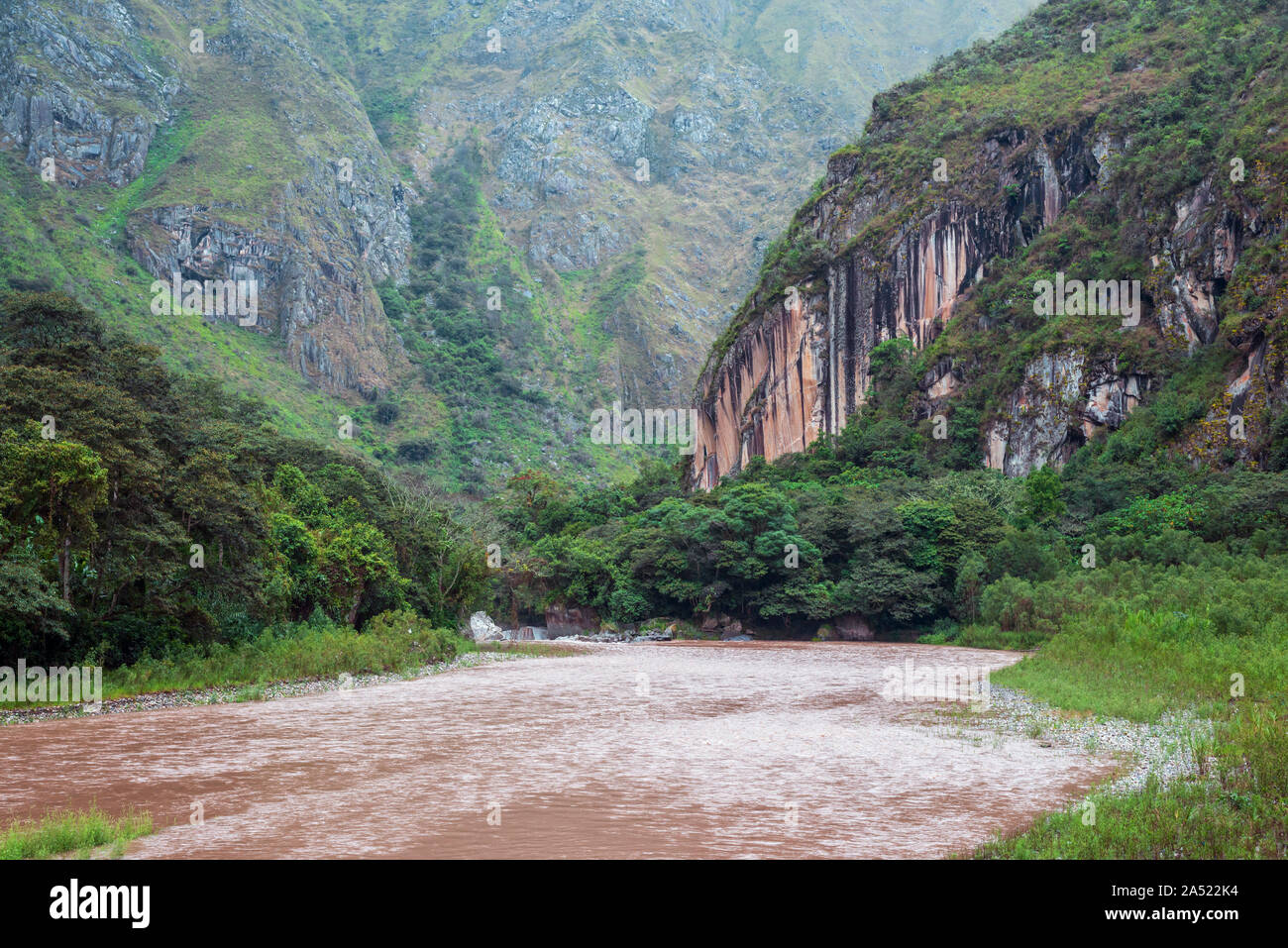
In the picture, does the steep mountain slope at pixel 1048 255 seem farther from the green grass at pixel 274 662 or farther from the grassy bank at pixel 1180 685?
the green grass at pixel 274 662

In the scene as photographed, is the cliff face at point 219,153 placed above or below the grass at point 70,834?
above

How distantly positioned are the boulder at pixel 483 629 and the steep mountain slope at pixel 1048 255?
33135 mm

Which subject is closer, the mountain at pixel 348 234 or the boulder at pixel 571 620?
the boulder at pixel 571 620

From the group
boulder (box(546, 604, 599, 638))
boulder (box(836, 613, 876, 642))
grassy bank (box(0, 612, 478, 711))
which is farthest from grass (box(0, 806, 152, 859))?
boulder (box(546, 604, 599, 638))

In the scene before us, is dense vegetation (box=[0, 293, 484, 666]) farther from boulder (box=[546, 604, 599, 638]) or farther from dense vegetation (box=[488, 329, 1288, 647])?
boulder (box=[546, 604, 599, 638])

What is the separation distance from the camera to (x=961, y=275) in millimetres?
78500

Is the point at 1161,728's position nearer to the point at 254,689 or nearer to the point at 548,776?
the point at 548,776

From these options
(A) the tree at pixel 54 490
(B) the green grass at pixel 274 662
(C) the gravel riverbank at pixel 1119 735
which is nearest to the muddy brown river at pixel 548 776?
(C) the gravel riverbank at pixel 1119 735

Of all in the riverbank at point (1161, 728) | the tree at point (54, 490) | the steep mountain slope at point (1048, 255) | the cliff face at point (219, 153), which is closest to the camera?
the riverbank at point (1161, 728)

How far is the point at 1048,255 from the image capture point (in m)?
72.0

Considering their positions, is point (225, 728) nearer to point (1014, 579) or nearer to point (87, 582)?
point (87, 582)

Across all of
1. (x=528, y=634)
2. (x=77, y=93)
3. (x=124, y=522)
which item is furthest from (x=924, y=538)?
(x=77, y=93)

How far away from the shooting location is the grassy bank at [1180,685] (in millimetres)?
8438
